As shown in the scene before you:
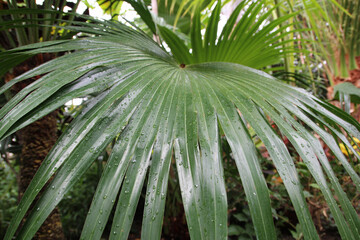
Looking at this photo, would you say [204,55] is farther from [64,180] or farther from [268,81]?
[64,180]

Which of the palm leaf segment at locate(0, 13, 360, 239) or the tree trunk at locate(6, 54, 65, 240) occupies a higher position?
the palm leaf segment at locate(0, 13, 360, 239)

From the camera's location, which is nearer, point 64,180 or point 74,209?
point 64,180

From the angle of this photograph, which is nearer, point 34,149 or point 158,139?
point 158,139

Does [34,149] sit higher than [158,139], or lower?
lower

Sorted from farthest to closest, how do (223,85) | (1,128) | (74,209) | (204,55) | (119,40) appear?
(74,209), (204,55), (119,40), (223,85), (1,128)

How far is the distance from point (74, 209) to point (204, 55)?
167cm

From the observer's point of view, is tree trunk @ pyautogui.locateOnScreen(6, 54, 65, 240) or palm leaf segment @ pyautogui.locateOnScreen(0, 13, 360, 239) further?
tree trunk @ pyautogui.locateOnScreen(6, 54, 65, 240)

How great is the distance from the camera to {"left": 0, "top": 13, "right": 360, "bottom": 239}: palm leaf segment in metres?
0.35

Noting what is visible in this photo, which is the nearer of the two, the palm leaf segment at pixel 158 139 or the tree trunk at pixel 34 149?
the palm leaf segment at pixel 158 139

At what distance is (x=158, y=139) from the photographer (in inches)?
16.7

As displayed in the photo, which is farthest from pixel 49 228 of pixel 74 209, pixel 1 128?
pixel 74 209

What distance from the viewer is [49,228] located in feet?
2.75

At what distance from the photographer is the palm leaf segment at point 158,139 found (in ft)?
1.13

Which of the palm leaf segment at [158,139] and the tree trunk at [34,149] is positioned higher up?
the palm leaf segment at [158,139]
